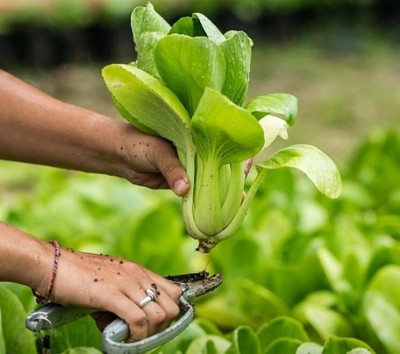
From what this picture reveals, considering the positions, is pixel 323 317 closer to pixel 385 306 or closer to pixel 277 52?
pixel 385 306

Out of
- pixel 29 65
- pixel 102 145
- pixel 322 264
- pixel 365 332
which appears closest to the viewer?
pixel 102 145

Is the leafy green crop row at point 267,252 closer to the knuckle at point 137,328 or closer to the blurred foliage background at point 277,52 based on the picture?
the knuckle at point 137,328

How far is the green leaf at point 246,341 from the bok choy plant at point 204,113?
1.25 ft

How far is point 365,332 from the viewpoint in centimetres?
262

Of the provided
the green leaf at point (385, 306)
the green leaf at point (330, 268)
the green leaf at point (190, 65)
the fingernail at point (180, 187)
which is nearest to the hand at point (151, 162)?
the fingernail at point (180, 187)

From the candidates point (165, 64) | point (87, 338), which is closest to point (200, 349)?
point (87, 338)

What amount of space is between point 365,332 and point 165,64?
1155mm

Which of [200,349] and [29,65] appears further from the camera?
[29,65]

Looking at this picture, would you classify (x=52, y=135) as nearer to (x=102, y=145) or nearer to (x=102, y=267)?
(x=102, y=145)

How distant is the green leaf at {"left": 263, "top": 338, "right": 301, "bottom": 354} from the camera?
2184 mm

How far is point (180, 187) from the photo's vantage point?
1858 millimetres

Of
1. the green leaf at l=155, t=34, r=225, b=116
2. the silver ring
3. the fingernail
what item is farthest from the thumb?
the silver ring

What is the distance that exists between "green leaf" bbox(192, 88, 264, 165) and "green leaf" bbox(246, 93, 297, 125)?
10cm

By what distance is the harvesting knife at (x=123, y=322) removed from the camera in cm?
163
